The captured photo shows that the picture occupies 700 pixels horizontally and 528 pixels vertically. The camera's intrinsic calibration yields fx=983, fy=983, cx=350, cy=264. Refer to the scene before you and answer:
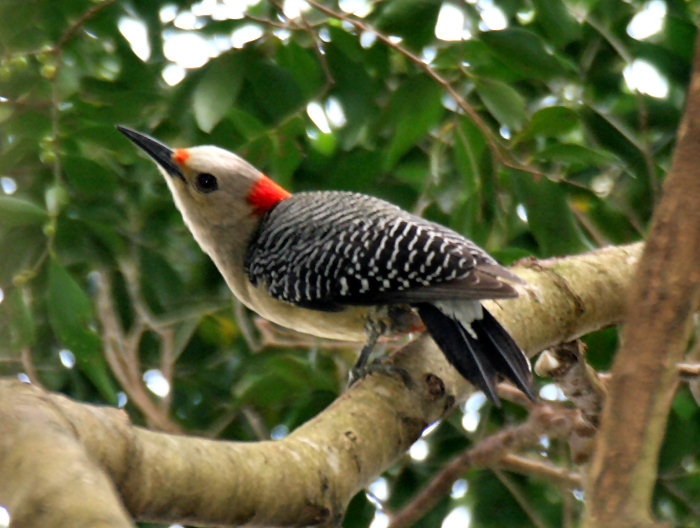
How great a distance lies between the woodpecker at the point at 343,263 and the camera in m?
2.76

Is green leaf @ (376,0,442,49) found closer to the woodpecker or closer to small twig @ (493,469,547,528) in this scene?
the woodpecker

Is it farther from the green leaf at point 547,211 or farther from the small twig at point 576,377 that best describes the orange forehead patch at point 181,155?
the small twig at point 576,377

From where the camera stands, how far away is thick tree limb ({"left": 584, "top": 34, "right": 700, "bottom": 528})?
4.17 feet

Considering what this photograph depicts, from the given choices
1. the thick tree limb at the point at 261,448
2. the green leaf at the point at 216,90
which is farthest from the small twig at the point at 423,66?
the thick tree limb at the point at 261,448

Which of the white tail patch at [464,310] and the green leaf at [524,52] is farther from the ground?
the green leaf at [524,52]

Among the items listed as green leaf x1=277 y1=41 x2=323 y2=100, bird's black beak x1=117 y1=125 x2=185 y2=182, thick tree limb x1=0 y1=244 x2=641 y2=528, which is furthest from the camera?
bird's black beak x1=117 y1=125 x2=185 y2=182

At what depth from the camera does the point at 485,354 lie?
275cm

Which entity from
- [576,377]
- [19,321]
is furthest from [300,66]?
[576,377]

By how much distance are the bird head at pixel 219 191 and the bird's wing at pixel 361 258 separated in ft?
0.41

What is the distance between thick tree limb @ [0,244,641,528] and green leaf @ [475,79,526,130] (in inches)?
18.3

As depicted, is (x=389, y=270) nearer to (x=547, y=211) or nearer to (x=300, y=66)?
(x=547, y=211)

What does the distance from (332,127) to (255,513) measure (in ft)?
6.82

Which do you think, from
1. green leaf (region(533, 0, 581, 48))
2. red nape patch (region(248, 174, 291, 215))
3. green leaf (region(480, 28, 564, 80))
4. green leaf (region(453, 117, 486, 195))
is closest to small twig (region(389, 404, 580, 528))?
green leaf (region(453, 117, 486, 195))

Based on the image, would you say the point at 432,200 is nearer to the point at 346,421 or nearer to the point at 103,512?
the point at 346,421
